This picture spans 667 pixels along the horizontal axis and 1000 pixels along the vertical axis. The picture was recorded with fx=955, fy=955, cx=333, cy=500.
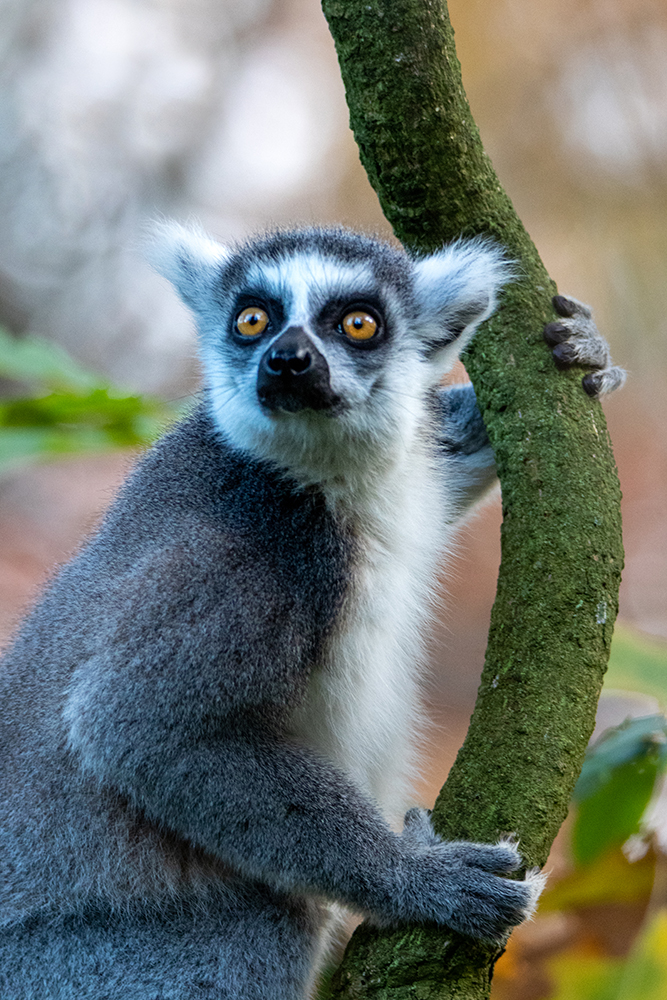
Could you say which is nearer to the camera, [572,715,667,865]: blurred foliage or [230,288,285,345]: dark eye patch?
[572,715,667,865]: blurred foliage

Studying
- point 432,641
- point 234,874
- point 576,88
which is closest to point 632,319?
point 576,88

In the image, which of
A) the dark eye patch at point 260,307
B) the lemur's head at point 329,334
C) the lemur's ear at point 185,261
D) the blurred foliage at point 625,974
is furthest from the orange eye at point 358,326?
the blurred foliage at point 625,974

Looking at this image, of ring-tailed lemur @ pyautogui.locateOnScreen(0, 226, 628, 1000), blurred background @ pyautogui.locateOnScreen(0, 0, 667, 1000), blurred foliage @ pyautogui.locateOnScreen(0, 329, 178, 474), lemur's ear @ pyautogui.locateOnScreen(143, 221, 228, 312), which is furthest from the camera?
blurred background @ pyautogui.locateOnScreen(0, 0, 667, 1000)

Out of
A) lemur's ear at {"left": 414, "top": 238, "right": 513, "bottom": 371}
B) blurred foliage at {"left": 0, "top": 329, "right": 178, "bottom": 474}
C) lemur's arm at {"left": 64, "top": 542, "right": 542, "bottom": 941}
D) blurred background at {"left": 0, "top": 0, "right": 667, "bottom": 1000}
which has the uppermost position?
blurred background at {"left": 0, "top": 0, "right": 667, "bottom": 1000}

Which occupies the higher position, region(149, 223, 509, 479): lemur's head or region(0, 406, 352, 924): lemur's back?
region(149, 223, 509, 479): lemur's head

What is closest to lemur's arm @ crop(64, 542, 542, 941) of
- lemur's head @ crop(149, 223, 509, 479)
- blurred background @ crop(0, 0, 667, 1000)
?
lemur's head @ crop(149, 223, 509, 479)

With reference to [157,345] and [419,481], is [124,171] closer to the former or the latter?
[157,345]

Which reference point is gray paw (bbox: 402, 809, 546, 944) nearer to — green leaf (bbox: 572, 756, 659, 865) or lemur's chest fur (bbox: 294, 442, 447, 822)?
green leaf (bbox: 572, 756, 659, 865)

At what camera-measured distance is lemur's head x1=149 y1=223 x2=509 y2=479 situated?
8.30 ft

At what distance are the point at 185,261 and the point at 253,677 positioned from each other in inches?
56.2

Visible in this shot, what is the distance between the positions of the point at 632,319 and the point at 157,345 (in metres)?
4.98

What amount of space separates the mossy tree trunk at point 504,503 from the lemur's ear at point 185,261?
2.00 feet

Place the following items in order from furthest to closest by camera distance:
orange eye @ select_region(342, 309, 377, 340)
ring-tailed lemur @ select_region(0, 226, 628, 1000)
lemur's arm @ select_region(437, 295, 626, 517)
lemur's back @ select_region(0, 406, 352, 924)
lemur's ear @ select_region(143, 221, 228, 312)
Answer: lemur's ear @ select_region(143, 221, 228, 312) < lemur's arm @ select_region(437, 295, 626, 517) < orange eye @ select_region(342, 309, 377, 340) < lemur's back @ select_region(0, 406, 352, 924) < ring-tailed lemur @ select_region(0, 226, 628, 1000)

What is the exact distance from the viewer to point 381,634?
2697 mm
